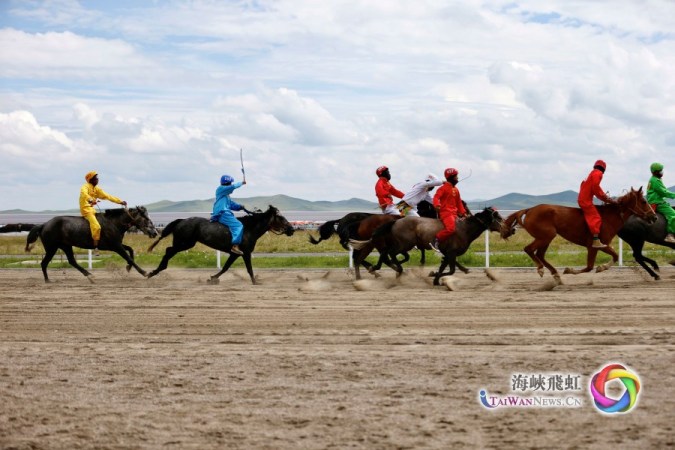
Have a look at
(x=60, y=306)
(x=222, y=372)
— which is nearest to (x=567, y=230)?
Answer: (x=60, y=306)

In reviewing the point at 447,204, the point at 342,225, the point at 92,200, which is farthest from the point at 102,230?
the point at 447,204

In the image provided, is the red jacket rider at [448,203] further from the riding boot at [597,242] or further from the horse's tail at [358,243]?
the riding boot at [597,242]

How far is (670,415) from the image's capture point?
6.94m

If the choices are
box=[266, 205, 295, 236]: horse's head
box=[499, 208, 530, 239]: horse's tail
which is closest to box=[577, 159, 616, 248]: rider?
box=[499, 208, 530, 239]: horse's tail

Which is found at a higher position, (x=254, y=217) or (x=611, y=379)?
(x=254, y=217)

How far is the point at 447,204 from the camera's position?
17.4 m

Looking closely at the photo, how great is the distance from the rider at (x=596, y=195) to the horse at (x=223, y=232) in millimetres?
5427

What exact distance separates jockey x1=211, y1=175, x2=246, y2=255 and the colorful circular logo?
11097mm

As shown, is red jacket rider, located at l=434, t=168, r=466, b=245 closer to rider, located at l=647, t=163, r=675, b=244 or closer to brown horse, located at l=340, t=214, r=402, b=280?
brown horse, located at l=340, t=214, r=402, b=280

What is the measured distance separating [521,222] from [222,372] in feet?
32.3

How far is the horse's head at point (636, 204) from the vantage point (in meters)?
17.4

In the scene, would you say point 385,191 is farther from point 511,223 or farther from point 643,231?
point 643,231

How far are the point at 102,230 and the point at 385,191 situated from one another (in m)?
5.50

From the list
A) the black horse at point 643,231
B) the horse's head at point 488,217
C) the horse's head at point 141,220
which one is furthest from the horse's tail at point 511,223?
the horse's head at point 141,220
